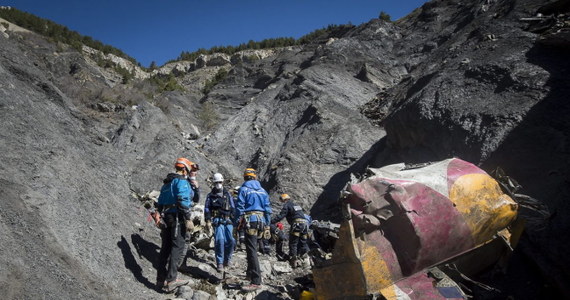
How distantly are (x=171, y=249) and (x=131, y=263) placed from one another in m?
0.71

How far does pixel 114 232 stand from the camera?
18.0 feet

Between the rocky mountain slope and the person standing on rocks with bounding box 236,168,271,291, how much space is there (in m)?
1.50

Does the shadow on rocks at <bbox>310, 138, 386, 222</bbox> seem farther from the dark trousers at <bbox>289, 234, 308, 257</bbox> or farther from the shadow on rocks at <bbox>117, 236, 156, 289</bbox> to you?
the shadow on rocks at <bbox>117, 236, 156, 289</bbox>

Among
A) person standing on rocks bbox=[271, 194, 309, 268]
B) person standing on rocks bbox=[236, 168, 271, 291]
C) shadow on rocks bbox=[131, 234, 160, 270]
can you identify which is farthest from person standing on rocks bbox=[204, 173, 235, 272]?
person standing on rocks bbox=[271, 194, 309, 268]

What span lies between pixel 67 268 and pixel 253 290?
255 centimetres

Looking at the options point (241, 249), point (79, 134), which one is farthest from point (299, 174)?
point (79, 134)

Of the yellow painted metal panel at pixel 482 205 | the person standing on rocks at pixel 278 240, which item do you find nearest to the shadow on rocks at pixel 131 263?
the person standing on rocks at pixel 278 240

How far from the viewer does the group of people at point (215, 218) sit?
5.08 meters

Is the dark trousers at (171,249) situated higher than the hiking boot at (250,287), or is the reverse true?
the dark trousers at (171,249)

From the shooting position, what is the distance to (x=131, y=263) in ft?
17.1

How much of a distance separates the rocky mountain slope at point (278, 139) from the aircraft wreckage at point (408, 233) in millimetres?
1420

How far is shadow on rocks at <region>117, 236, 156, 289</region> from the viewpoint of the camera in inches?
199

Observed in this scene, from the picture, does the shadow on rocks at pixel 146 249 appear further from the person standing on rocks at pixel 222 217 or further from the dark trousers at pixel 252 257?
the dark trousers at pixel 252 257

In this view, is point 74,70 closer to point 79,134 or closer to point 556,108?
point 79,134
